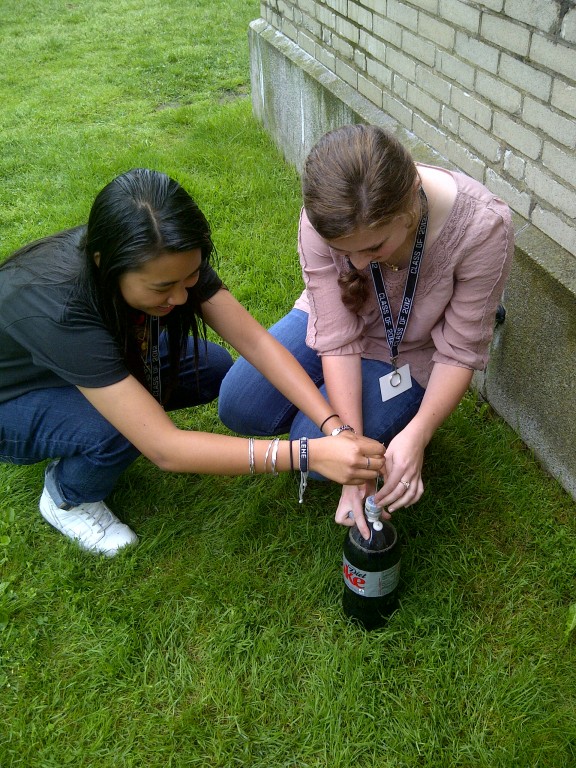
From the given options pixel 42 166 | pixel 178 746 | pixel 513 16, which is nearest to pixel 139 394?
pixel 178 746

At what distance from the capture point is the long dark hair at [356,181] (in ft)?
6.15

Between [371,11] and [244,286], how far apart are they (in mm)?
1641

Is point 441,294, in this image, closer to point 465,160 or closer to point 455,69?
point 465,160

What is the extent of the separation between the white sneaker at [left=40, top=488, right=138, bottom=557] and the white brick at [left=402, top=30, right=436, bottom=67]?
2.50 metres

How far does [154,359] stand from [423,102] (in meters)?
1.98

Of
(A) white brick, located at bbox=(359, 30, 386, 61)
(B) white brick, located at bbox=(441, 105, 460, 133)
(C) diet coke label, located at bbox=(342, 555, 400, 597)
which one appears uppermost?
(A) white brick, located at bbox=(359, 30, 386, 61)

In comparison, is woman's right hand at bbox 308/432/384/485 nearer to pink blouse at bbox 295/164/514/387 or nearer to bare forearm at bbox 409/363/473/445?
bare forearm at bbox 409/363/473/445

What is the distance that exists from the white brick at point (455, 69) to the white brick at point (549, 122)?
1.46 feet

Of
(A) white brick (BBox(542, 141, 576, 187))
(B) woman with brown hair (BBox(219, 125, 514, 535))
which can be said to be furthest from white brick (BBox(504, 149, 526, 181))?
(B) woman with brown hair (BBox(219, 125, 514, 535))

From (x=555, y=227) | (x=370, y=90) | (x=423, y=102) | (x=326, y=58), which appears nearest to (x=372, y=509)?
(x=555, y=227)

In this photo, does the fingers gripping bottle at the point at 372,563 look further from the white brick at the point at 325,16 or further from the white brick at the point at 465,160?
the white brick at the point at 325,16

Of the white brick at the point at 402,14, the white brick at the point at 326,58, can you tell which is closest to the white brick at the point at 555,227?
the white brick at the point at 402,14

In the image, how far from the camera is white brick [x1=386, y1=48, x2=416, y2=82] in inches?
141

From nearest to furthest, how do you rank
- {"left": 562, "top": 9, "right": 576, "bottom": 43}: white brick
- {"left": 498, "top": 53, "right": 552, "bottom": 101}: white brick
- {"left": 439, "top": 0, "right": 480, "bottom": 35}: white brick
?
1. {"left": 562, "top": 9, "right": 576, "bottom": 43}: white brick
2. {"left": 498, "top": 53, "right": 552, "bottom": 101}: white brick
3. {"left": 439, "top": 0, "right": 480, "bottom": 35}: white brick
